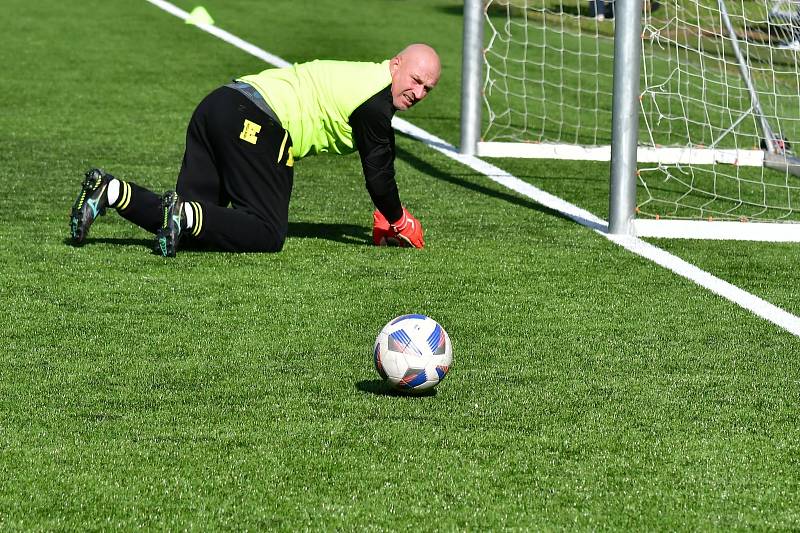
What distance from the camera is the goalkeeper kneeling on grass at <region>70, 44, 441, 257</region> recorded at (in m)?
6.73

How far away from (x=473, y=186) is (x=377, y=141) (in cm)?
274

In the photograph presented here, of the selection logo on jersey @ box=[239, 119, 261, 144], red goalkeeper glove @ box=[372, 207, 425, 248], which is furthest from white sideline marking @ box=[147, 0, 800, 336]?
logo on jersey @ box=[239, 119, 261, 144]

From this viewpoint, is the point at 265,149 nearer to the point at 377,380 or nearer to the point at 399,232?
the point at 399,232

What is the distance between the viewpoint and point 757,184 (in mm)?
9891

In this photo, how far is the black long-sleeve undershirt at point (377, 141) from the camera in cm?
674

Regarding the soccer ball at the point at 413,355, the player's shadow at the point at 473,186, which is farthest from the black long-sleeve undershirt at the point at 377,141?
the soccer ball at the point at 413,355

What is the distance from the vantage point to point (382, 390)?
4891 millimetres

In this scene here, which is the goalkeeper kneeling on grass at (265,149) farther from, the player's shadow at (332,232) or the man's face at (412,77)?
the player's shadow at (332,232)

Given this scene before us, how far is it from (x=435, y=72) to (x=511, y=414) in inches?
101

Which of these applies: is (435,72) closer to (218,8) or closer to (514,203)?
(514,203)

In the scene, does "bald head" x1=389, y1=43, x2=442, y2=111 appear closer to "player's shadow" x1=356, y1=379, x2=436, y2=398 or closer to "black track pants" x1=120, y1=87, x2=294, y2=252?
"black track pants" x1=120, y1=87, x2=294, y2=252

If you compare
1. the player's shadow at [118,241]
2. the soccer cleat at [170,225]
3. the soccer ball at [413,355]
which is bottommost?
the soccer ball at [413,355]

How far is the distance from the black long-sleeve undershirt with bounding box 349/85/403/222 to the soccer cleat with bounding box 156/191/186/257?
0.95 meters

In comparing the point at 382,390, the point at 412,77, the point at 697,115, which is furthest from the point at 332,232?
the point at 697,115
